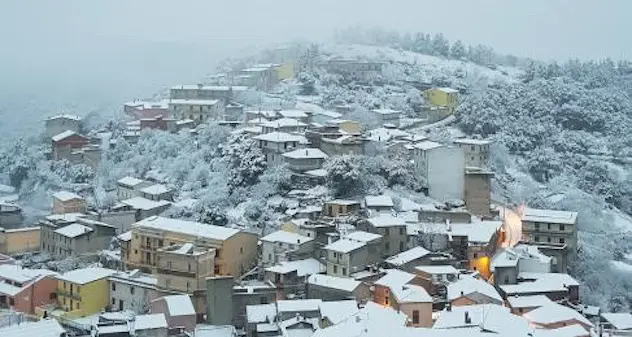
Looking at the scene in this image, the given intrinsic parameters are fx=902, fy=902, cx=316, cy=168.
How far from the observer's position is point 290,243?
82.4 feet

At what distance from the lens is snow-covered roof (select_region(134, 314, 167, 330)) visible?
833 inches

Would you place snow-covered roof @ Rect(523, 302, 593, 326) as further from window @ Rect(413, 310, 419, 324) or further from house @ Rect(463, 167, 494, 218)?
house @ Rect(463, 167, 494, 218)

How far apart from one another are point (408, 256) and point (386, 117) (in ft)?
56.8

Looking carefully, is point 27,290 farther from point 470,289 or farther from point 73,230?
point 470,289

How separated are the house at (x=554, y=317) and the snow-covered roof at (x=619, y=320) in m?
1.77

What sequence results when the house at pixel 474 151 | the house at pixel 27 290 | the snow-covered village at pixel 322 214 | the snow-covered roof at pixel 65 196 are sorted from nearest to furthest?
the snow-covered village at pixel 322 214 → the house at pixel 27 290 → the snow-covered roof at pixel 65 196 → the house at pixel 474 151

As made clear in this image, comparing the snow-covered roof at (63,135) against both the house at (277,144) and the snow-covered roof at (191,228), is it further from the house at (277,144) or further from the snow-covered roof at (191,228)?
the snow-covered roof at (191,228)

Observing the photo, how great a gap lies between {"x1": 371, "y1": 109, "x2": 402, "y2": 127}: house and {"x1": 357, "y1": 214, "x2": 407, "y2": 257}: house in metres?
14.9

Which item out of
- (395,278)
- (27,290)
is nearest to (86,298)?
(27,290)

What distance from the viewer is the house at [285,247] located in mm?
25141

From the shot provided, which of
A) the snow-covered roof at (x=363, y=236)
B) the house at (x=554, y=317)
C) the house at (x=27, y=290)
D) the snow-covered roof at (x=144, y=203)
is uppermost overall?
the snow-covered roof at (x=363, y=236)

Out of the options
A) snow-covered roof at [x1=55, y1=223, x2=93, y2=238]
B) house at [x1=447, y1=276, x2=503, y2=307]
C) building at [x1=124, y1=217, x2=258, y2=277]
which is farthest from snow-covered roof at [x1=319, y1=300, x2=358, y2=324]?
snow-covered roof at [x1=55, y1=223, x2=93, y2=238]

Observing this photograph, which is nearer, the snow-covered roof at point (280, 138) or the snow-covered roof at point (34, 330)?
the snow-covered roof at point (34, 330)

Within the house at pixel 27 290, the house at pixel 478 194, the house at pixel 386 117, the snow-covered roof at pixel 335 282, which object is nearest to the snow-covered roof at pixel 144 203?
the house at pixel 27 290
